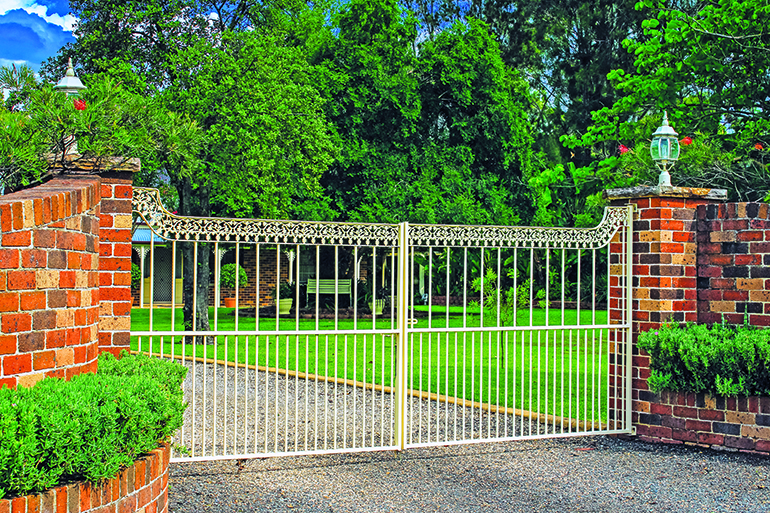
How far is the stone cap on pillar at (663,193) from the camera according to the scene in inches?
277

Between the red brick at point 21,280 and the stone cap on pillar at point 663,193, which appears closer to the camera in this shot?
the red brick at point 21,280

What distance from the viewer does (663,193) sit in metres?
7.03

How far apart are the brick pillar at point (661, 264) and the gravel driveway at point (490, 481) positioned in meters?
0.90

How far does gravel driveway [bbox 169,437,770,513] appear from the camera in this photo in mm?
5039

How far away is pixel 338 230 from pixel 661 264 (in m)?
3.15

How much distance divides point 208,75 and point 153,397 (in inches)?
454

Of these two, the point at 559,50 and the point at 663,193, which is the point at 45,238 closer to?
the point at 663,193

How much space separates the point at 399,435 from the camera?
6430 millimetres

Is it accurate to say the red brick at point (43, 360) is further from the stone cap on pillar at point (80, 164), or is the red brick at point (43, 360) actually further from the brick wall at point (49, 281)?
the stone cap on pillar at point (80, 164)

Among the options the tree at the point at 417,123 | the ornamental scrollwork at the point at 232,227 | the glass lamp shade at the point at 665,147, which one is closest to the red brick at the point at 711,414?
the glass lamp shade at the point at 665,147

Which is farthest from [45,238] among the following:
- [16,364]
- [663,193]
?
[663,193]

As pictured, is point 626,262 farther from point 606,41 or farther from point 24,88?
point 606,41

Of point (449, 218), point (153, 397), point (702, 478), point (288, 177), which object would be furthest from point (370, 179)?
point (153, 397)

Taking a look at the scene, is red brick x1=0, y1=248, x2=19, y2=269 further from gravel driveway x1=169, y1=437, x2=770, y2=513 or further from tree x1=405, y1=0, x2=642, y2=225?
tree x1=405, y1=0, x2=642, y2=225
